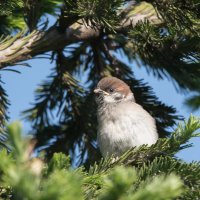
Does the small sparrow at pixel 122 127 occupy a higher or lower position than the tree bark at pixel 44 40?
lower

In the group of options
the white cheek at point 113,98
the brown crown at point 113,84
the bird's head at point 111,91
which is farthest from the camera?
the white cheek at point 113,98

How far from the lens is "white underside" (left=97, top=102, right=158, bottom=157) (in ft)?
12.8

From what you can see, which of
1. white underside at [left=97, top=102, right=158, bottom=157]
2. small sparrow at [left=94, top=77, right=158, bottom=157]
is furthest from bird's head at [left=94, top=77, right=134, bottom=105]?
white underside at [left=97, top=102, right=158, bottom=157]

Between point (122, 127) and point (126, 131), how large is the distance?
0.07m

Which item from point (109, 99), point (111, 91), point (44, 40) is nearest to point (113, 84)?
point (111, 91)

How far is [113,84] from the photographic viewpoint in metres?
4.27

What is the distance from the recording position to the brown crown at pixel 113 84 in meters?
3.71

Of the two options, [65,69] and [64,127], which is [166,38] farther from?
[64,127]

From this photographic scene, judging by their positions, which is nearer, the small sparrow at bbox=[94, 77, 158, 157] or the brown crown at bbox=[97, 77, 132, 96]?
the brown crown at bbox=[97, 77, 132, 96]

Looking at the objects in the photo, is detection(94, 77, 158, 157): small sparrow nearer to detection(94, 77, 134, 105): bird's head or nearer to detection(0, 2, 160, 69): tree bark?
detection(94, 77, 134, 105): bird's head

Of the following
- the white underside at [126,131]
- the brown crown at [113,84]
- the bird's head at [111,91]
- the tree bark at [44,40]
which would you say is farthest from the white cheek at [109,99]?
the tree bark at [44,40]

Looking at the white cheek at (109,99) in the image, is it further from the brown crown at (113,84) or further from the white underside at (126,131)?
the white underside at (126,131)

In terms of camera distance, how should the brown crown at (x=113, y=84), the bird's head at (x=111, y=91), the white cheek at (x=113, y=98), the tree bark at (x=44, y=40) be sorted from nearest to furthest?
1. the tree bark at (x=44, y=40)
2. the brown crown at (x=113, y=84)
3. the bird's head at (x=111, y=91)
4. the white cheek at (x=113, y=98)

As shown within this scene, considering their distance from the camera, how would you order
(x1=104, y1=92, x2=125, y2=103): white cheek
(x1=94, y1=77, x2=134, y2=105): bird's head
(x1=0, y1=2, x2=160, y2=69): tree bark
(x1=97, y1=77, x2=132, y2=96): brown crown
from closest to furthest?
(x1=0, y1=2, x2=160, y2=69): tree bark → (x1=97, y1=77, x2=132, y2=96): brown crown → (x1=94, y1=77, x2=134, y2=105): bird's head → (x1=104, y1=92, x2=125, y2=103): white cheek
